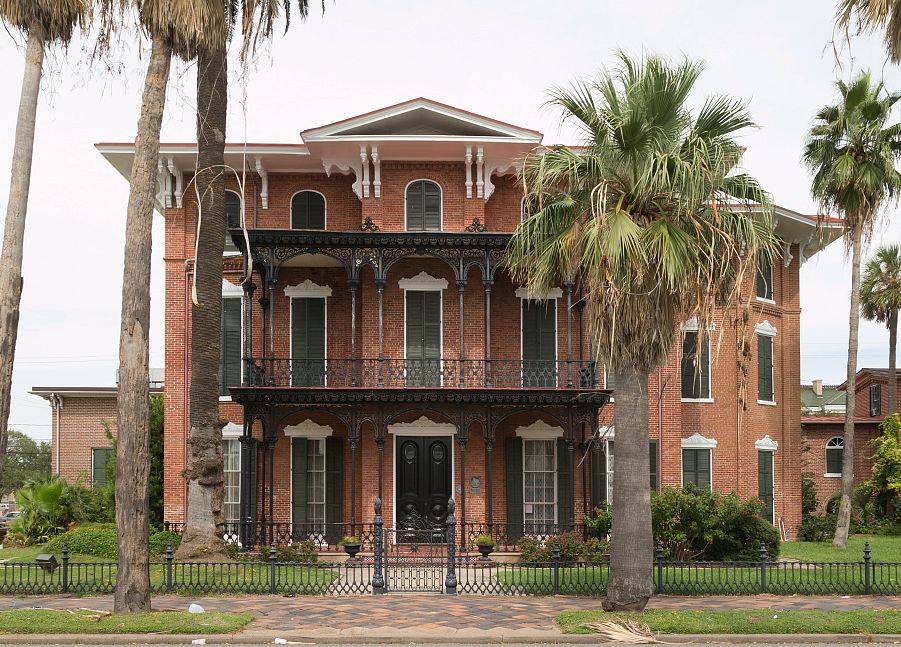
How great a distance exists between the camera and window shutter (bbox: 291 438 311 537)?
26.1 meters

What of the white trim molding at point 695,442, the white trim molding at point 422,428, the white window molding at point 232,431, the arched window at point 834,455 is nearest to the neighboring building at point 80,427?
the white window molding at point 232,431

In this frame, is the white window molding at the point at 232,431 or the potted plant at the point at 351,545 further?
the white window molding at the point at 232,431

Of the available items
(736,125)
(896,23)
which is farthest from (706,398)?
(896,23)

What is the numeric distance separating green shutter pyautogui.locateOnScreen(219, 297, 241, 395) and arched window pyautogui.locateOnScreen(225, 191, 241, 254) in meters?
1.39

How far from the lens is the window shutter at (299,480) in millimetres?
26125

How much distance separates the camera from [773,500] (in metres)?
29.8

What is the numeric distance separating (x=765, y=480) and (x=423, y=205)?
1289 cm

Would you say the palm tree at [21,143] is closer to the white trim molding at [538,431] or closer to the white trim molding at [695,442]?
the white trim molding at [538,431]

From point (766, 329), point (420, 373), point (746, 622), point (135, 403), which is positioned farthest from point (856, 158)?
point (135, 403)

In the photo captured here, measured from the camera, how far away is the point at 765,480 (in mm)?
29688

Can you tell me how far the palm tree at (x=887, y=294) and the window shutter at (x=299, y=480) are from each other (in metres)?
26.2

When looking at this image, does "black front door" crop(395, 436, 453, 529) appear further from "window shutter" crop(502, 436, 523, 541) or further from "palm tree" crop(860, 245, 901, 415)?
"palm tree" crop(860, 245, 901, 415)

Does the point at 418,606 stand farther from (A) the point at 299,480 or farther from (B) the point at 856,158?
(B) the point at 856,158

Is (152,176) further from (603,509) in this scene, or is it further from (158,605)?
(603,509)
